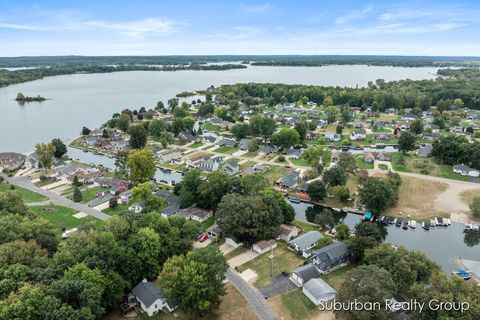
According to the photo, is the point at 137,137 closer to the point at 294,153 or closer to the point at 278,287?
the point at 294,153

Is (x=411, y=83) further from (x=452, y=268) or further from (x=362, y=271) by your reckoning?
(x=362, y=271)

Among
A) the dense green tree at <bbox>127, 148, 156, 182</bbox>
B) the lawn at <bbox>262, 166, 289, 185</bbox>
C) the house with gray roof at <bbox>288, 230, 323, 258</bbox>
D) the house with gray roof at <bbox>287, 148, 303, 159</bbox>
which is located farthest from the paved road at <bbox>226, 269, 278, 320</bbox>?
the house with gray roof at <bbox>287, 148, 303, 159</bbox>

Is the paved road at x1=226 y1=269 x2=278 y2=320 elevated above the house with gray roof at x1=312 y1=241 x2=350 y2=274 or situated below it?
below

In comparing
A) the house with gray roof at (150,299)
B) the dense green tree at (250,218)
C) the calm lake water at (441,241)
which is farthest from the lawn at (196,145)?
the house with gray roof at (150,299)

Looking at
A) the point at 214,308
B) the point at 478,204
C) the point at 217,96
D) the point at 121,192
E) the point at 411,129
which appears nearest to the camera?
the point at 214,308

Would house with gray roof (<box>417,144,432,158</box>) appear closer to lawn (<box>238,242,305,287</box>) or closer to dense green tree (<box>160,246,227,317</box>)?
lawn (<box>238,242,305,287</box>)

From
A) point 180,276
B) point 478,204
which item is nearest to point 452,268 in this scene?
point 478,204

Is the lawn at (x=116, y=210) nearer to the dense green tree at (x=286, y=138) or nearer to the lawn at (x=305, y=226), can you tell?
the lawn at (x=305, y=226)

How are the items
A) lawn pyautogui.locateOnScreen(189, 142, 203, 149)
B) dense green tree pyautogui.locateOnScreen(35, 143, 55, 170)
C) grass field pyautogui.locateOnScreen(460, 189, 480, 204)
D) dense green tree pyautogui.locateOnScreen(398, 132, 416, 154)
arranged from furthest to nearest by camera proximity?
lawn pyautogui.locateOnScreen(189, 142, 203, 149), dense green tree pyautogui.locateOnScreen(398, 132, 416, 154), dense green tree pyautogui.locateOnScreen(35, 143, 55, 170), grass field pyautogui.locateOnScreen(460, 189, 480, 204)
